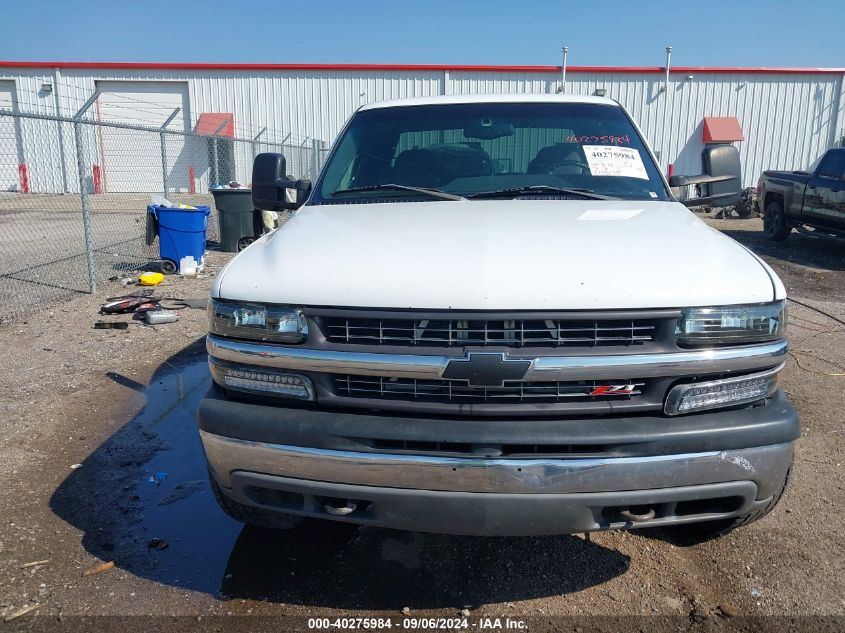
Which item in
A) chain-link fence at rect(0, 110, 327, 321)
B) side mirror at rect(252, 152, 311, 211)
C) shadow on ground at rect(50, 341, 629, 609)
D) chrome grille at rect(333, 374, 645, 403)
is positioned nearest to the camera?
chrome grille at rect(333, 374, 645, 403)

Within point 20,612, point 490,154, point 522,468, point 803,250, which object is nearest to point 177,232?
point 490,154

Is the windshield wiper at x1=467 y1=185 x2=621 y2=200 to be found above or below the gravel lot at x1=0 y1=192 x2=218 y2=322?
above

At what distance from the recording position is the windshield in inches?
145

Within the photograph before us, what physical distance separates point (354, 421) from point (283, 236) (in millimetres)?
1063

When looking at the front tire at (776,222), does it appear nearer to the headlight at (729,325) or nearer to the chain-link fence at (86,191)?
the chain-link fence at (86,191)

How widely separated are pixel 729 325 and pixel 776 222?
506 inches

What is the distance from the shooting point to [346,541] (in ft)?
10.4

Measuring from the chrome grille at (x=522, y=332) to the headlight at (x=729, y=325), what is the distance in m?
0.12

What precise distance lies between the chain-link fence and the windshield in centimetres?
491

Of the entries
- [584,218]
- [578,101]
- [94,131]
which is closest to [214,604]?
[584,218]

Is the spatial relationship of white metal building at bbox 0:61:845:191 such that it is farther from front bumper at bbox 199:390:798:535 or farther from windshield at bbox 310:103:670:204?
front bumper at bbox 199:390:798:535

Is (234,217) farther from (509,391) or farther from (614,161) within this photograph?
(509,391)

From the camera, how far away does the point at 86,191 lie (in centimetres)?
800

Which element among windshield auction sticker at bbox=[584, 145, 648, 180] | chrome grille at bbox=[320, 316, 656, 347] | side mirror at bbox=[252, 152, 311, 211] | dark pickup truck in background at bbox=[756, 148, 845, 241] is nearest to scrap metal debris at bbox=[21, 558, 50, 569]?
chrome grille at bbox=[320, 316, 656, 347]
